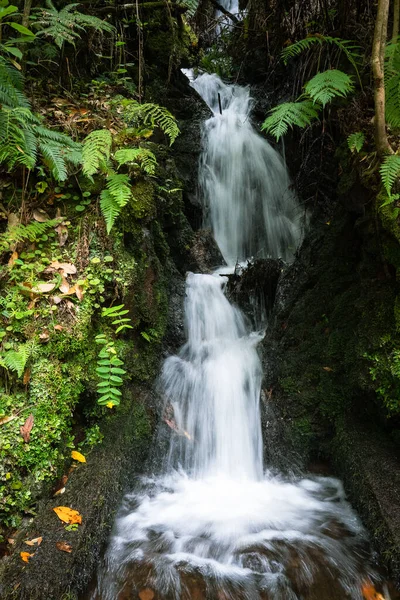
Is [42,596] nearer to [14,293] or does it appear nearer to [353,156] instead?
[14,293]

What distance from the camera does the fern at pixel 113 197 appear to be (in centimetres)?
348

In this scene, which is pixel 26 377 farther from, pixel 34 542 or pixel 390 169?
pixel 390 169

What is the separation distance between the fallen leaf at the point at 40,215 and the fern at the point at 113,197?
59 cm

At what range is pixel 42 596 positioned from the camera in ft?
7.54

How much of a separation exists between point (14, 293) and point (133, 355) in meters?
→ 1.47

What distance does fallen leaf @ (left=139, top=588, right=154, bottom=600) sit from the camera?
8.59 ft

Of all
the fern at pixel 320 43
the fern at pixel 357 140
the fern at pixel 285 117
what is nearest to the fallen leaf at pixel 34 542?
the fern at pixel 285 117

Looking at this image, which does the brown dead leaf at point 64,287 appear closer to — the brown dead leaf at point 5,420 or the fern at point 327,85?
the brown dead leaf at point 5,420

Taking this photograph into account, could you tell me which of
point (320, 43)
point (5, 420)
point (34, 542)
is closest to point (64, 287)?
point (5, 420)

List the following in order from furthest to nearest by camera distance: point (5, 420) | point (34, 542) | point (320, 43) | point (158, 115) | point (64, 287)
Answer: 1. point (158, 115)
2. point (320, 43)
3. point (64, 287)
4. point (5, 420)
5. point (34, 542)

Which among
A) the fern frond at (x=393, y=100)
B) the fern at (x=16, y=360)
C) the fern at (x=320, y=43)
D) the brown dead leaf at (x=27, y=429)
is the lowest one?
the brown dead leaf at (x=27, y=429)

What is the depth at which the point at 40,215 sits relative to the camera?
3717mm

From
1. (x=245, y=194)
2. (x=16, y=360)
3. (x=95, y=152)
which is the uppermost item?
(x=245, y=194)

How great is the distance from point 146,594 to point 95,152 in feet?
11.6
